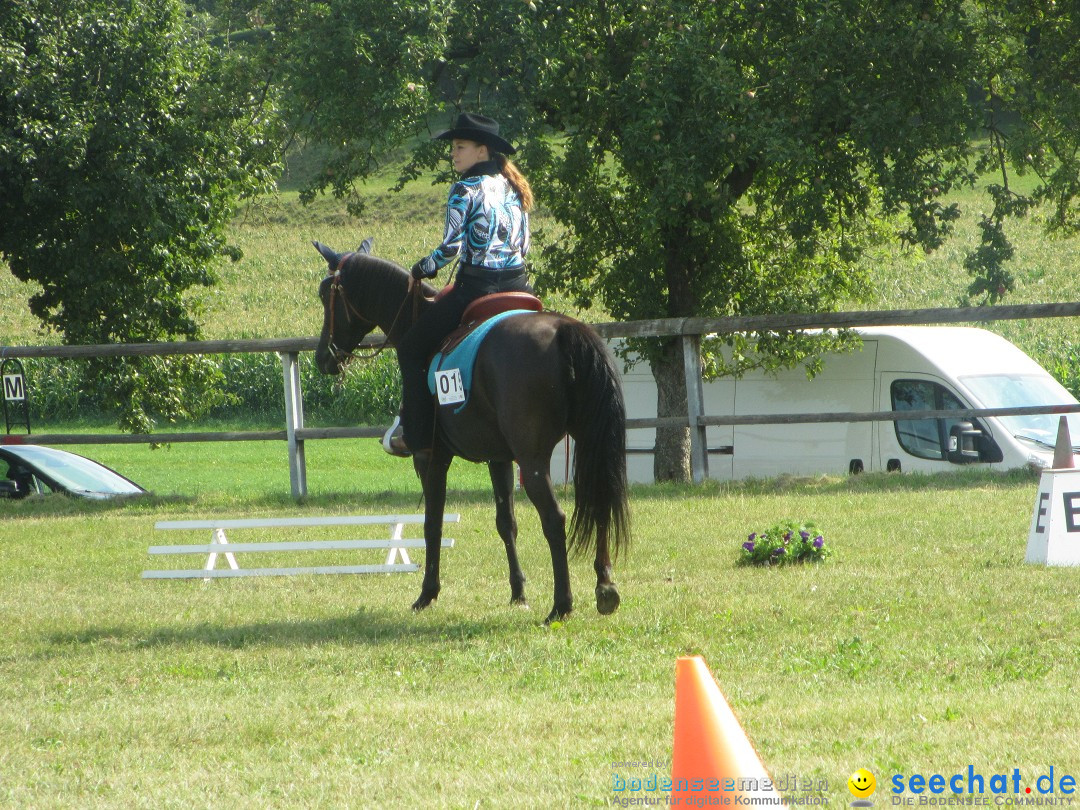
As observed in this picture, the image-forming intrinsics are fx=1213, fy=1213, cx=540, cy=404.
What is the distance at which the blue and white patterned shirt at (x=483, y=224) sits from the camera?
6.92 metres

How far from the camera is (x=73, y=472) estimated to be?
14797 millimetres

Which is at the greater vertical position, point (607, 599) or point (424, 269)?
point (424, 269)

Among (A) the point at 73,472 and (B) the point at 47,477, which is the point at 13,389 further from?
(A) the point at 73,472

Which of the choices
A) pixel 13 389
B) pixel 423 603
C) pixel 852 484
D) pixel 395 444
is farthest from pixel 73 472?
pixel 852 484

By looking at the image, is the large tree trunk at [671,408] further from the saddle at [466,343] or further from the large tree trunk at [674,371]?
the saddle at [466,343]

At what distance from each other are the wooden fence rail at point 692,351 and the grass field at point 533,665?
153 cm

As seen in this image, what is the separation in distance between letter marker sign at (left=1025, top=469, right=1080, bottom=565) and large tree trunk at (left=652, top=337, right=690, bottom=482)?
29.4ft

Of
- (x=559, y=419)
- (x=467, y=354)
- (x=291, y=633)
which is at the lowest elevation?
(x=291, y=633)

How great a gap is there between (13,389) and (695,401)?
307 inches

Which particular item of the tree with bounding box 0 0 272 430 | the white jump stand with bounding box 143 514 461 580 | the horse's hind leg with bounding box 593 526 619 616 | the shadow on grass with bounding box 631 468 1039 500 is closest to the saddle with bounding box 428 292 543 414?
the horse's hind leg with bounding box 593 526 619 616

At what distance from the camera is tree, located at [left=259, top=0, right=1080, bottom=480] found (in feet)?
46.5

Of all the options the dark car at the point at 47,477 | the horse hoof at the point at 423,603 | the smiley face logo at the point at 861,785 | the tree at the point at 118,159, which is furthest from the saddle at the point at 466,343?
the tree at the point at 118,159

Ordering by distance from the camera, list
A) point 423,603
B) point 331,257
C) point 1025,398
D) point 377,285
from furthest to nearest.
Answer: point 1025,398
point 331,257
point 377,285
point 423,603

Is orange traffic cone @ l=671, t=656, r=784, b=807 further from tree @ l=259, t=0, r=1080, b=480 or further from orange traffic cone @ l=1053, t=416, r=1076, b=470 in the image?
tree @ l=259, t=0, r=1080, b=480
